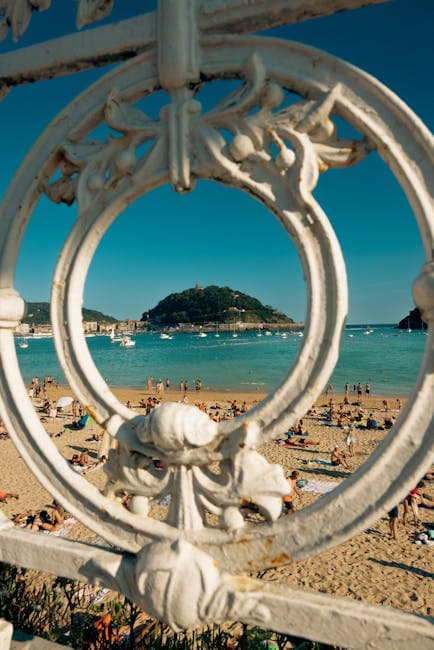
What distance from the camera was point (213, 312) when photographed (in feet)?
382

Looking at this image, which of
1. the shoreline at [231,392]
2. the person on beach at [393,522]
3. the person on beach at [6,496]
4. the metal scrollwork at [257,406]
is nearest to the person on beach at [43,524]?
the person on beach at [6,496]

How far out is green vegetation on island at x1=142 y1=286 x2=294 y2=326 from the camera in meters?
107

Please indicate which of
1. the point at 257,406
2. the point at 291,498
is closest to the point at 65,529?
the point at 291,498

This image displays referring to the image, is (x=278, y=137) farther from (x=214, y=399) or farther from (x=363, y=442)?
(x=214, y=399)

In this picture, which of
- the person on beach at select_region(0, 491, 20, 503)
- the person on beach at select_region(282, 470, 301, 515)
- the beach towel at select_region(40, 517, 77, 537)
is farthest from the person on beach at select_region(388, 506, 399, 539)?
the person on beach at select_region(0, 491, 20, 503)

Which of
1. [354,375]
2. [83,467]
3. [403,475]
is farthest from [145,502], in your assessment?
[354,375]

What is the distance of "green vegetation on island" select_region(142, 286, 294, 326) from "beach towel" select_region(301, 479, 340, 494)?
93196mm

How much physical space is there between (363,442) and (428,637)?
17597 millimetres

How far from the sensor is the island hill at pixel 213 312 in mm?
107438

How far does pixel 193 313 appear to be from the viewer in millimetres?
117375

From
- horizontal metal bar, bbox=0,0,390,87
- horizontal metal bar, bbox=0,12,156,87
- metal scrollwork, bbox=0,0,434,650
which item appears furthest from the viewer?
horizontal metal bar, bbox=0,12,156,87

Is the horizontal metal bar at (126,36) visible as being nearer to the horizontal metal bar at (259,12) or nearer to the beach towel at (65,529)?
the horizontal metal bar at (259,12)

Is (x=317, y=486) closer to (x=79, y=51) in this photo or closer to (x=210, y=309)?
(x=79, y=51)

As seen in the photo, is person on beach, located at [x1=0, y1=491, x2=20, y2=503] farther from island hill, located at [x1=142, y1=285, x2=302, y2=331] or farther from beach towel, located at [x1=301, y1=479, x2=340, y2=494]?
island hill, located at [x1=142, y1=285, x2=302, y2=331]
